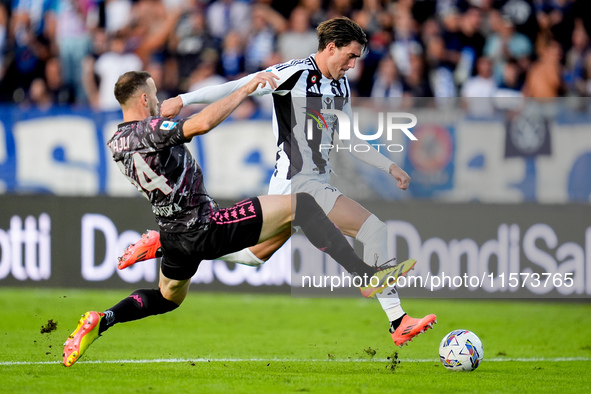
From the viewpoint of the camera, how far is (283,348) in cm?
797

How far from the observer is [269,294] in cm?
1133

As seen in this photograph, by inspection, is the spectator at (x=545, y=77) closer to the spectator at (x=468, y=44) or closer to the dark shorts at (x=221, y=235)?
the spectator at (x=468, y=44)

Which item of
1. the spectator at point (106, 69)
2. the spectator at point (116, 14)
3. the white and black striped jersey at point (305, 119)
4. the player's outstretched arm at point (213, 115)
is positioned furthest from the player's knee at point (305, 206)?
the spectator at point (116, 14)

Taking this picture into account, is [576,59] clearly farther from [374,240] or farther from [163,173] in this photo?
[163,173]

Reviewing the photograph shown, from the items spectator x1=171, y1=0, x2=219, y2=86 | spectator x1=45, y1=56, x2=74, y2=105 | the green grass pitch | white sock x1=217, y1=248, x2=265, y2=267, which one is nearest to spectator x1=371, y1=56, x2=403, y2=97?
spectator x1=171, y1=0, x2=219, y2=86

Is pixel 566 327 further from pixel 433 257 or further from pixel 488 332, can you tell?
pixel 433 257

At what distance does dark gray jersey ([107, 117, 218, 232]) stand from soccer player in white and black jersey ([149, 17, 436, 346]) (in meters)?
0.67

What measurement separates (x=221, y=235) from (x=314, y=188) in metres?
0.94

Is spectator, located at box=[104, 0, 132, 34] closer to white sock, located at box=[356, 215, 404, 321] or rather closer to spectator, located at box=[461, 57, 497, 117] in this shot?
spectator, located at box=[461, 57, 497, 117]

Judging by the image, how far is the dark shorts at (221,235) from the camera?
617 centimetres

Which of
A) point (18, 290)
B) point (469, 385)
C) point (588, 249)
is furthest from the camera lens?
point (18, 290)

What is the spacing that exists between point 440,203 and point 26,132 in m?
5.49

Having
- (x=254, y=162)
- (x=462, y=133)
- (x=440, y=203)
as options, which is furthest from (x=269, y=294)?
(x=462, y=133)

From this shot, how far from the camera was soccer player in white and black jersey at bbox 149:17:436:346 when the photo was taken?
6.60 meters
